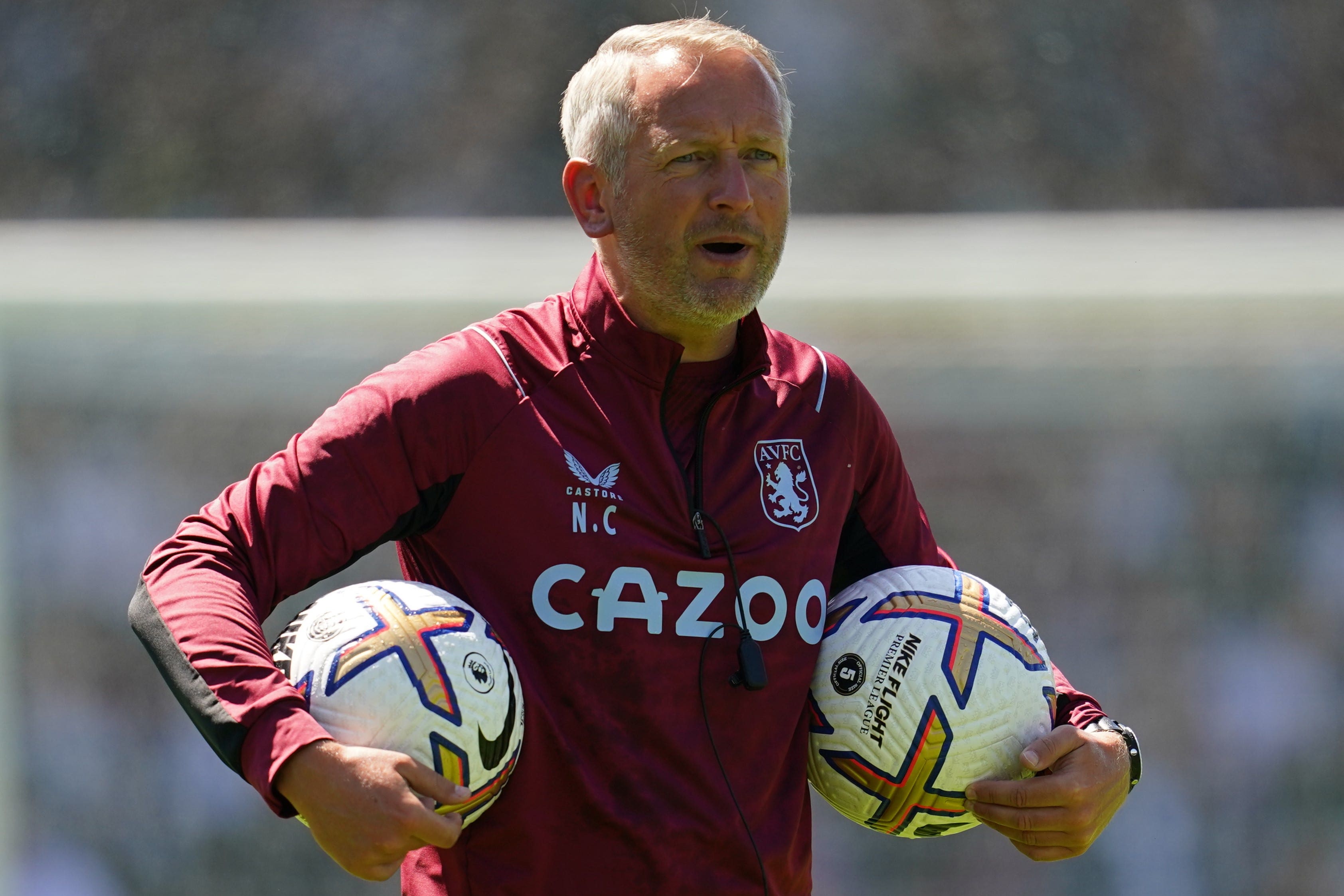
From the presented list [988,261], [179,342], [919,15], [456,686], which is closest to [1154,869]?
[988,261]

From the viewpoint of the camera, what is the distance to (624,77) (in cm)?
190

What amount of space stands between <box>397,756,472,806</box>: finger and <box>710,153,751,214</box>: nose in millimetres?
865

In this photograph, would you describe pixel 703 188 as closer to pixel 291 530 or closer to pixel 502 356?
pixel 502 356

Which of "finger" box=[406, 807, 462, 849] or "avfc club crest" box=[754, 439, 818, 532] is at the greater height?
"avfc club crest" box=[754, 439, 818, 532]

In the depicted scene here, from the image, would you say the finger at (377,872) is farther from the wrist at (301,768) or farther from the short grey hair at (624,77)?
the short grey hair at (624,77)

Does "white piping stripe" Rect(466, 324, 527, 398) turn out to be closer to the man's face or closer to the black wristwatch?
the man's face

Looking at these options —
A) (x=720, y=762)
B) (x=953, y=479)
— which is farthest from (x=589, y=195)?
(x=953, y=479)

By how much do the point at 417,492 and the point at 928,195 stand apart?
169 inches

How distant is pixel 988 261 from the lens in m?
3.91

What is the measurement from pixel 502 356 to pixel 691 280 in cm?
29

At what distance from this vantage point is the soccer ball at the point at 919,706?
1.79 meters

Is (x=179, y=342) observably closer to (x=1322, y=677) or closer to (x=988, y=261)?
(x=988, y=261)

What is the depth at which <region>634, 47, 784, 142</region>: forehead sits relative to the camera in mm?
1835

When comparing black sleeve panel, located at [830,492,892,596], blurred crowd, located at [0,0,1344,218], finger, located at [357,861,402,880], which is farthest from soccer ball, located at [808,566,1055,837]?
blurred crowd, located at [0,0,1344,218]
